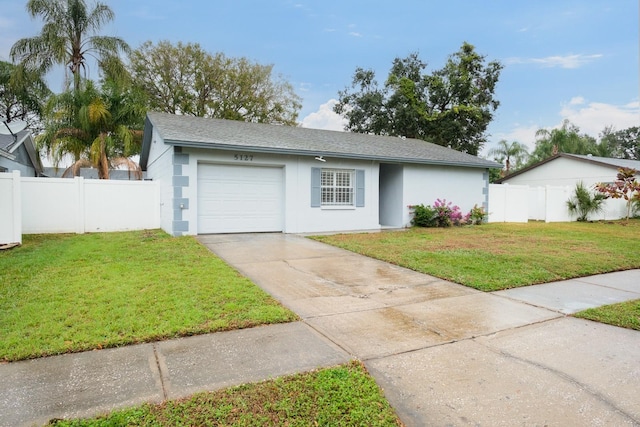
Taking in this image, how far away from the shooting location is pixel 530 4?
13.5 metres

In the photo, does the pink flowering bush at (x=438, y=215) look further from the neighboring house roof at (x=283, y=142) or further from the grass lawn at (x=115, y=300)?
the grass lawn at (x=115, y=300)

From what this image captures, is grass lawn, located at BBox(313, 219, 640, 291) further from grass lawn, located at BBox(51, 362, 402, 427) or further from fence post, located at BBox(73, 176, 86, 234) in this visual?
fence post, located at BBox(73, 176, 86, 234)

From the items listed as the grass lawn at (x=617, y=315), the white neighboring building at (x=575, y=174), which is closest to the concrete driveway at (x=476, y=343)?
the grass lawn at (x=617, y=315)

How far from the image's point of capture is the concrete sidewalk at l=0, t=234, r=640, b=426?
2.48 meters

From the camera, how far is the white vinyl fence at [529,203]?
694 inches

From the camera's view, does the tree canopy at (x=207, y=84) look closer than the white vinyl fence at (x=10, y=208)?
No

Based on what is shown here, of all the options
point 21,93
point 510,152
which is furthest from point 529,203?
point 21,93

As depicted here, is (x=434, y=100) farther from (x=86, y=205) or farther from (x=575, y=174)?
(x=86, y=205)

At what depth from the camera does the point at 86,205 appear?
37.6 ft

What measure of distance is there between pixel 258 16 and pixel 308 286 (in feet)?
55.1

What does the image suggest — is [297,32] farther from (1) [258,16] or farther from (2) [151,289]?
(2) [151,289]

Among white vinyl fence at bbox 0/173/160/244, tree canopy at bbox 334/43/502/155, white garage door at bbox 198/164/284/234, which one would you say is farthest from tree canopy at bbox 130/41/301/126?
white garage door at bbox 198/164/284/234

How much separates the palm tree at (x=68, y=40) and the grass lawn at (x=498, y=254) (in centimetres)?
1649

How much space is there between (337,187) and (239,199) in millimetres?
3433
